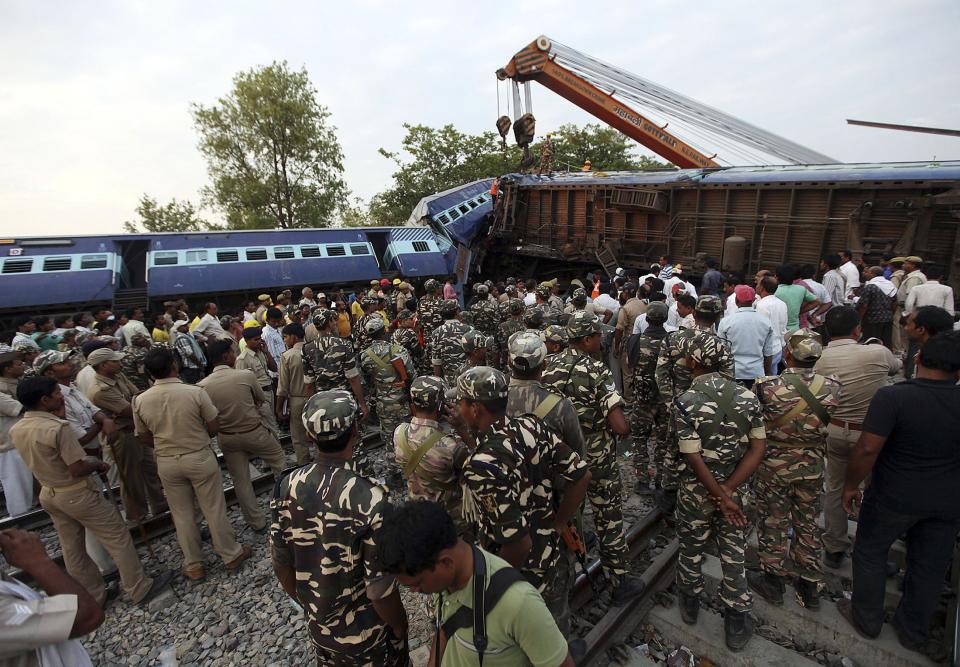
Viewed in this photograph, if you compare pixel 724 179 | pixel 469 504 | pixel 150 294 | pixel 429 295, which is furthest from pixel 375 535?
pixel 150 294

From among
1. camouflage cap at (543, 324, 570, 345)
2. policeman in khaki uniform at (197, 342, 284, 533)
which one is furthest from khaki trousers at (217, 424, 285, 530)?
camouflage cap at (543, 324, 570, 345)

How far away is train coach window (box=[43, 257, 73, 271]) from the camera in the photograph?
471 inches

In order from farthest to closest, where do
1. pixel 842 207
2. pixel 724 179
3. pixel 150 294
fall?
pixel 150 294 < pixel 724 179 < pixel 842 207

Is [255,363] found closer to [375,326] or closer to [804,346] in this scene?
[375,326]

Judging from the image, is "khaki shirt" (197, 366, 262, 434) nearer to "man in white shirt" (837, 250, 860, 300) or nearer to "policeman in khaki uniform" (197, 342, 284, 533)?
"policeman in khaki uniform" (197, 342, 284, 533)

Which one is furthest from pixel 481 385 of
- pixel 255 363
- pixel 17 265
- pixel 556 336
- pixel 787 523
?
pixel 17 265

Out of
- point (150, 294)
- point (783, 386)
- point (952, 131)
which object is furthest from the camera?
point (150, 294)

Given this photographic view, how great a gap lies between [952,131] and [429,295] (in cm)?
810

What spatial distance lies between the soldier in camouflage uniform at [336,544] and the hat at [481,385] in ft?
1.87

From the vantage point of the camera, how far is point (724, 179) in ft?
34.2

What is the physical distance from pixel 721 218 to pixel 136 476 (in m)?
11.7

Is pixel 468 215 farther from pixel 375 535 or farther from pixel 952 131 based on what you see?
pixel 375 535

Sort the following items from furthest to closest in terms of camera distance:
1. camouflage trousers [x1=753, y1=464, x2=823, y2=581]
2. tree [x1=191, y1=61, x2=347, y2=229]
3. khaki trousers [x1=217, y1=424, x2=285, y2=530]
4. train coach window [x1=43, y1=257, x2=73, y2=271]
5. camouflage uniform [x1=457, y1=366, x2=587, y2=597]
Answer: tree [x1=191, y1=61, x2=347, y2=229], train coach window [x1=43, y1=257, x2=73, y2=271], khaki trousers [x1=217, y1=424, x2=285, y2=530], camouflage trousers [x1=753, y1=464, x2=823, y2=581], camouflage uniform [x1=457, y1=366, x2=587, y2=597]

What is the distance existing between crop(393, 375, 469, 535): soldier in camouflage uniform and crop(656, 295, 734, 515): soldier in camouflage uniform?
2421mm
